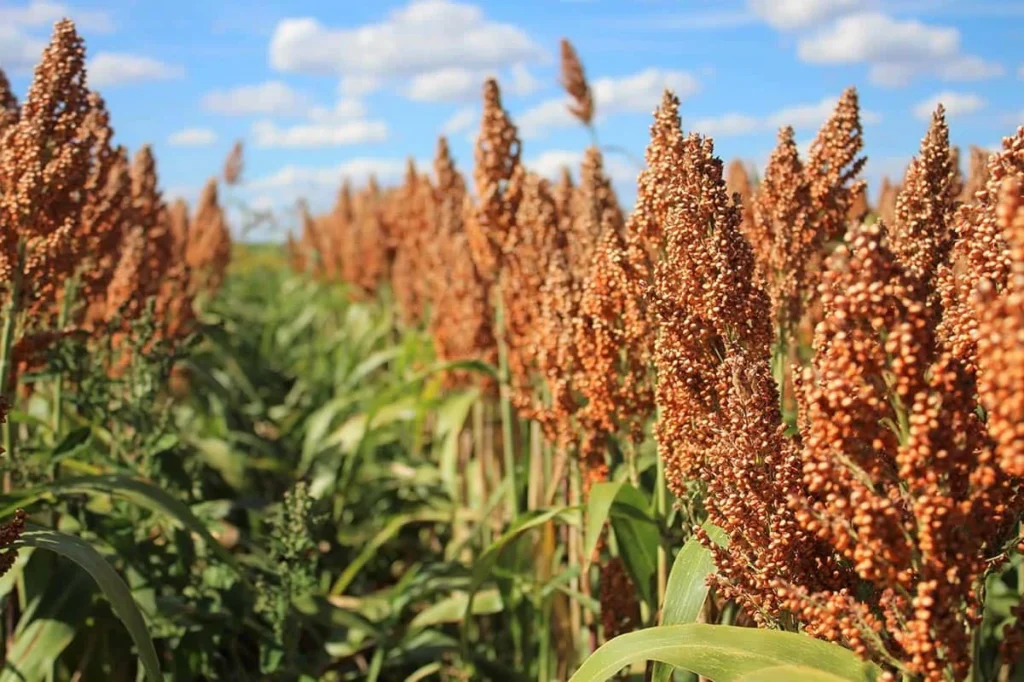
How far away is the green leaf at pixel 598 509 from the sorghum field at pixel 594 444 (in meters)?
0.01

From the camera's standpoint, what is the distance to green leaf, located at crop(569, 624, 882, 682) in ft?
5.23

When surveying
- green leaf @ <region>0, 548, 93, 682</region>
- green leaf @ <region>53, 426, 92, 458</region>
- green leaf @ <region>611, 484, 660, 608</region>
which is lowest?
green leaf @ <region>0, 548, 93, 682</region>

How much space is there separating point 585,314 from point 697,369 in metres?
0.68

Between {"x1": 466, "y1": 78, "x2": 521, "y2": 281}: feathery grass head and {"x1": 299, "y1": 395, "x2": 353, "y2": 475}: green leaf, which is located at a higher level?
{"x1": 466, "y1": 78, "x2": 521, "y2": 281}: feathery grass head

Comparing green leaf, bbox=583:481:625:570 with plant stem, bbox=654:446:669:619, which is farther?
plant stem, bbox=654:446:669:619

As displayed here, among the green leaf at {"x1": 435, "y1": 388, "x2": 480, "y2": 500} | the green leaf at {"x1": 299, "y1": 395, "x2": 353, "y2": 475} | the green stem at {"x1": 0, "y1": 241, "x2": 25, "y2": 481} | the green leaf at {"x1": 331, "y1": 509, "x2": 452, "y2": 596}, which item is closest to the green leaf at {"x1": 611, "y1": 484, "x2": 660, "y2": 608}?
the green stem at {"x1": 0, "y1": 241, "x2": 25, "y2": 481}

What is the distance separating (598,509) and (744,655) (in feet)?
2.48

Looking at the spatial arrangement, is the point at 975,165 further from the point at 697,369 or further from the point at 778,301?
the point at 697,369

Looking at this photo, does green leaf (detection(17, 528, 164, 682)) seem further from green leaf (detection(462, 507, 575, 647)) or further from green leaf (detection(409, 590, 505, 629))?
green leaf (detection(409, 590, 505, 629))

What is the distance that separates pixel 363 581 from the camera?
5445 millimetres

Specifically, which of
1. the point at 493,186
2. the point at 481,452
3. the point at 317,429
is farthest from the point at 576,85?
the point at 317,429

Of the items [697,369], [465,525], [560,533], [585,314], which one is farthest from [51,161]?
[465,525]

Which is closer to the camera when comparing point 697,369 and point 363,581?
point 697,369

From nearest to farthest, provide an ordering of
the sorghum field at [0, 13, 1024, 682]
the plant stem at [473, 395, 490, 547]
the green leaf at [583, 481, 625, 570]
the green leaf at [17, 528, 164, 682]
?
the sorghum field at [0, 13, 1024, 682]
the green leaf at [17, 528, 164, 682]
the green leaf at [583, 481, 625, 570]
the plant stem at [473, 395, 490, 547]
